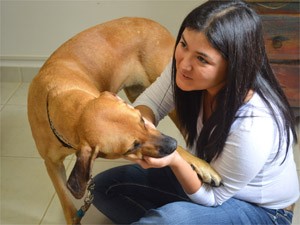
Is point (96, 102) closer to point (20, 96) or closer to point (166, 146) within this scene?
point (166, 146)

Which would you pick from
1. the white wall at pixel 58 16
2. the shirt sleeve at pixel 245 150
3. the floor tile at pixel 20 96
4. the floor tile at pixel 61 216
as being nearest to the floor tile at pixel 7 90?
the floor tile at pixel 20 96

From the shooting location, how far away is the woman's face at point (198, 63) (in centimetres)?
120

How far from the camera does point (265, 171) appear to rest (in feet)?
4.48

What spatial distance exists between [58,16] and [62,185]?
1363mm

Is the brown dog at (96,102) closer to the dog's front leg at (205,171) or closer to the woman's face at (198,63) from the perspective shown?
the dog's front leg at (205,171)

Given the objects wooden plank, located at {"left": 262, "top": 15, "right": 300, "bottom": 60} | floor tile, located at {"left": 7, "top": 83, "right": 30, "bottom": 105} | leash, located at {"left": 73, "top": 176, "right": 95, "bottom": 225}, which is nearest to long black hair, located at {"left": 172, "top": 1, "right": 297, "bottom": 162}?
leash, located at {"left": 73, "top": 176, "right": 95, "bottom": 225}

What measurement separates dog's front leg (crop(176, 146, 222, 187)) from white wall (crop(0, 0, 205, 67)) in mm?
1446

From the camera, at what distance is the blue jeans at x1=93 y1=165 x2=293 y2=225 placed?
1.39m

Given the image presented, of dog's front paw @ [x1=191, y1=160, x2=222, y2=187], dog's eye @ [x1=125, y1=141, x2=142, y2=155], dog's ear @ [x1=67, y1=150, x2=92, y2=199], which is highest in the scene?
dog's eye @ [x1=125, y1=141, x2=142, y2=155]

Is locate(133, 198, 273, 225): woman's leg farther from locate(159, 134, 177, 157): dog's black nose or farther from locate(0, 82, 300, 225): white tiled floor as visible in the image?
locate(0, 82, 300, 225): white tiled floor

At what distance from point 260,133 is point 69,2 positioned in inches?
72.0

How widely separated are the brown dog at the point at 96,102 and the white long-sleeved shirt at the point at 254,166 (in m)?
0.06

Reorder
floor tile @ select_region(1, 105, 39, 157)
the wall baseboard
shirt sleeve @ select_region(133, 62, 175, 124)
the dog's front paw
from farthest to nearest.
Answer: the wall baseboard < floor tile @ select_region(1, 105, 39, 157) < shirt sleeve @ select_region(133, 62, 175, 124) < the dog's front paw

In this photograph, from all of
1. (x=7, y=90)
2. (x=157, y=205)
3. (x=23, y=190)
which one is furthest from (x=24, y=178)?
(x=7, y=90)
